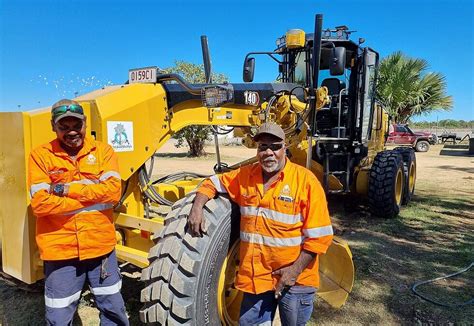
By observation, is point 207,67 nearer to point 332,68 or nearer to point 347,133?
point 332,68

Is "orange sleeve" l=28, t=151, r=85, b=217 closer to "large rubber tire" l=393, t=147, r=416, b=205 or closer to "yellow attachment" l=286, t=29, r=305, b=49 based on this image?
"yellow attachment" l=286, t=29, r=305, b=49

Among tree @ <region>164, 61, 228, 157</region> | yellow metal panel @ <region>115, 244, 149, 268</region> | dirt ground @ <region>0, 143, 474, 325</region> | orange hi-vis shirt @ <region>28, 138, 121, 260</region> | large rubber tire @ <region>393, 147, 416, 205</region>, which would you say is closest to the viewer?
orange hi-vis shirt @ <region>28, 138, 121, 260</region>

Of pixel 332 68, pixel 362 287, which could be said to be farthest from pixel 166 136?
pixel 362 287

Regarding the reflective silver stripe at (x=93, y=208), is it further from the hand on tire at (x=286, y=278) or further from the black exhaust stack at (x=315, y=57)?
the black exhaust stack at (x=315, y=57)

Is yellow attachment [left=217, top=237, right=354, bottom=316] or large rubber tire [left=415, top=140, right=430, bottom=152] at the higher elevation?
large rubber tire [left=415, top=140, right=430, bottom=152]

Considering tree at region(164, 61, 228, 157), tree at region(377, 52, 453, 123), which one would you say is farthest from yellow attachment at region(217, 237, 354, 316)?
tree at region(377, 52, 453, 123)

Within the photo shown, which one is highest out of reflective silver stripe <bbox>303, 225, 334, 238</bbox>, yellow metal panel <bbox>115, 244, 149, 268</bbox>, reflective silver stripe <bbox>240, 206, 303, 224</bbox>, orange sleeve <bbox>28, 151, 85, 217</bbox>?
orange sleeve <bbox>28, 151, 85, 217</bbox>

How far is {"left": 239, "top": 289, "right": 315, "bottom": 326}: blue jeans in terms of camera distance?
2.54 metres

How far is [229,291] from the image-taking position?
320 cm

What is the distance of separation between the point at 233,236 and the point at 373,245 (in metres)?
3.31

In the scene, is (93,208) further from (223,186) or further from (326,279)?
(326,279)

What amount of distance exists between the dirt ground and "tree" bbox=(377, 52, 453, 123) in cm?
1661

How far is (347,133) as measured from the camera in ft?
21.3

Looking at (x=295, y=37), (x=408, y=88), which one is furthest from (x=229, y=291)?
(x=408, y=88)
